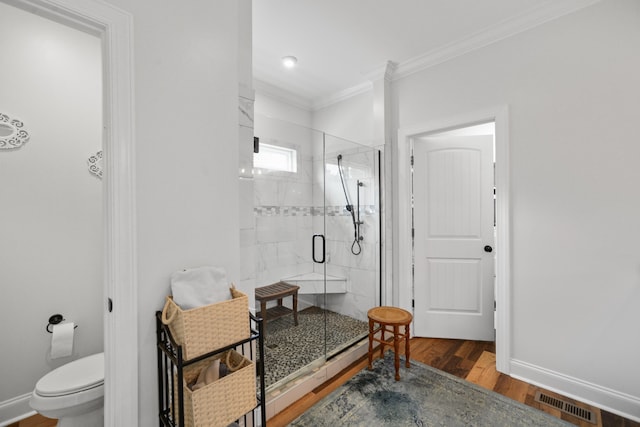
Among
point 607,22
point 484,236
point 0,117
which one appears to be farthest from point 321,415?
point 607,22

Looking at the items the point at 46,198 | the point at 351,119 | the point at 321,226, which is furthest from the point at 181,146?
the point at 351,119

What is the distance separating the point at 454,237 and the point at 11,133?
3413 millimetres

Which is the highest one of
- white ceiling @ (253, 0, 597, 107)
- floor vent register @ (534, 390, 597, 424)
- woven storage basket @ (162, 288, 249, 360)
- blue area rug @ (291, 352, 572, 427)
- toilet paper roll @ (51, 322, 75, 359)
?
white ceiling @ (253, 0, 597, 107)

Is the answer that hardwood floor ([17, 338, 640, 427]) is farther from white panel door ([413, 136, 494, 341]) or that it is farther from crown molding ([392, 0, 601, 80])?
crown molding ([392, 0, 601, 80])

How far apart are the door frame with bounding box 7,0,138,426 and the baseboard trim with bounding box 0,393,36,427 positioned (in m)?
1.20

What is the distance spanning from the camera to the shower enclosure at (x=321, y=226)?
276 cm

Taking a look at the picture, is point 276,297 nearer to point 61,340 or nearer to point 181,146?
point 61,340

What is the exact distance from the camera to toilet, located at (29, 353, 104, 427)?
4.31ft

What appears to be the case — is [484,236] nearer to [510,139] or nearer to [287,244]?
[510,139]

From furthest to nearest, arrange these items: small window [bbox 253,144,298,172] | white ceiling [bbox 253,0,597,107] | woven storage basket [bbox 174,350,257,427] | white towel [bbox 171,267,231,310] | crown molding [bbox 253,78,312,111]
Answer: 1. crown molding [bbox 253,78,312,111]
2. small window [bbox 253,144,298,172]
3. white ceiling [bbox 253,0,597,107]
4. white towel [bbox 171,267,231,310]
5. woven storage basket [bbox 174,350,257,427]

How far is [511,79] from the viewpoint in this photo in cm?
211

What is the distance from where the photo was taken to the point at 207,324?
111cm

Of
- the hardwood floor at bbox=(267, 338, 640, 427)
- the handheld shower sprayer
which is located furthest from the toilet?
the handheld shower sprayer

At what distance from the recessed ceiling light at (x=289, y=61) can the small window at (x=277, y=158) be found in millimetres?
763
